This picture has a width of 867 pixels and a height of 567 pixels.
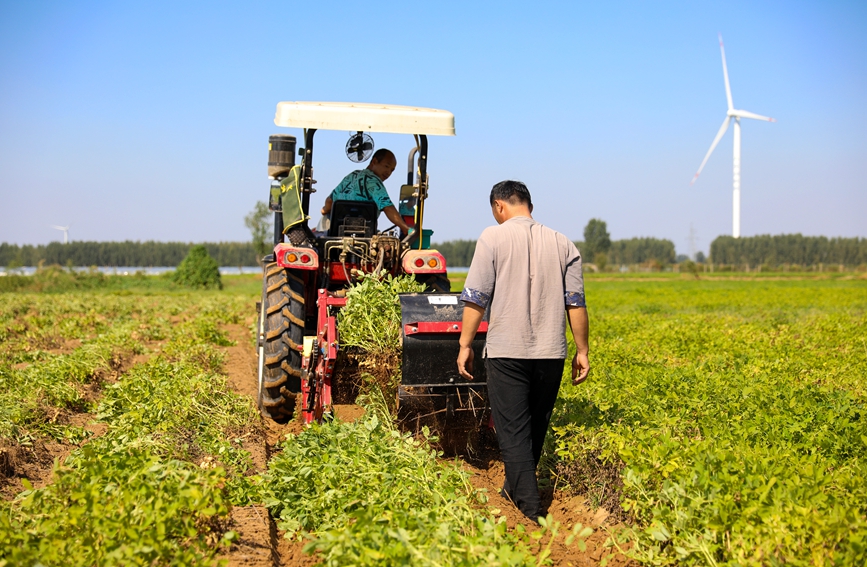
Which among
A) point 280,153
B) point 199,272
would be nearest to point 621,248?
point 199,272

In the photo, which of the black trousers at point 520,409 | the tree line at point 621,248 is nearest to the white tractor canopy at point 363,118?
the black trousers at point 520,409

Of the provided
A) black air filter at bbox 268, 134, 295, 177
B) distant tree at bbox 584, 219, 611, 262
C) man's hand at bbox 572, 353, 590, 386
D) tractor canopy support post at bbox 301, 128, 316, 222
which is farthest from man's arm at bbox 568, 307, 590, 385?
distant tree at bbox 584, 219, 611, 262

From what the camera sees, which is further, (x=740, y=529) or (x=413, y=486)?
(x=413, y=486)

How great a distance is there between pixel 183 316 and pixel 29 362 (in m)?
9.29

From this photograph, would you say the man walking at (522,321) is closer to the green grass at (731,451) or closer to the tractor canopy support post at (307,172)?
the green grass at (731,451)

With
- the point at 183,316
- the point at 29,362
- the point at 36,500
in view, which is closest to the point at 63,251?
the point at 183,316

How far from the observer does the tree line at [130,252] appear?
9669cm

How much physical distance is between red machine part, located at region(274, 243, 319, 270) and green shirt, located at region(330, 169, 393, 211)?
0.58 metres

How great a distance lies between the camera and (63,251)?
97.9 m

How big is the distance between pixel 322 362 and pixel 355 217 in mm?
1501

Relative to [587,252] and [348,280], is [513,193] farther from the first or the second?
[587,252]

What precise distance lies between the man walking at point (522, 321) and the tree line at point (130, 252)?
9515 centimetres

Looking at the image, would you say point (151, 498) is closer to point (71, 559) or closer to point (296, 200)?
point (71, 559)

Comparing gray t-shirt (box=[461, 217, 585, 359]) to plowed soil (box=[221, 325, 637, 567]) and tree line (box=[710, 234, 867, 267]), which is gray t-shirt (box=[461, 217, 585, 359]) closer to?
plowed soil (box=[221, 325, 637, 567])
